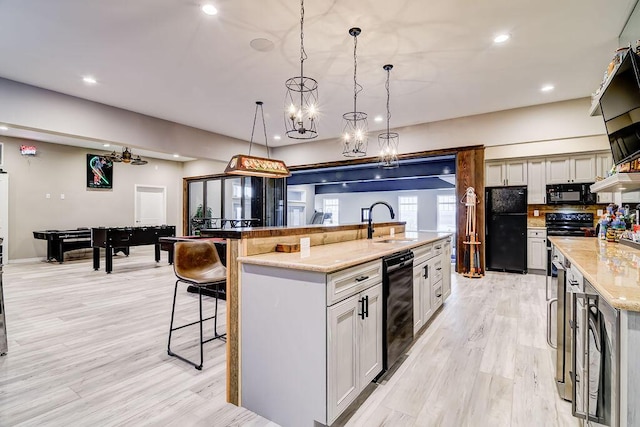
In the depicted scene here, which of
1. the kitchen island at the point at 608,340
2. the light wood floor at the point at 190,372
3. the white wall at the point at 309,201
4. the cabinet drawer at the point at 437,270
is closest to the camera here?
the kitchen island at the point at 608,340

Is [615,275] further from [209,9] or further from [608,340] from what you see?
[209,9]

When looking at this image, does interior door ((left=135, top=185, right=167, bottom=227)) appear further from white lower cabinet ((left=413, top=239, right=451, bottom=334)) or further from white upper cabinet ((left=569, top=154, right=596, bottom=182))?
white upper cabinet ((left=569, top=154, right=596, bottom=182))

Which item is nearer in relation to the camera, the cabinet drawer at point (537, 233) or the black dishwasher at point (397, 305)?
the black dishwasher at point (397, 305)

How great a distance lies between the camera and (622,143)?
7.25ft

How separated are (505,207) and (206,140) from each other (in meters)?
6.48

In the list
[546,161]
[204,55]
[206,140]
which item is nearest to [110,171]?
[206,140]

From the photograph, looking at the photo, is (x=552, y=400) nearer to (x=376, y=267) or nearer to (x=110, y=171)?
(x=376, y=267)

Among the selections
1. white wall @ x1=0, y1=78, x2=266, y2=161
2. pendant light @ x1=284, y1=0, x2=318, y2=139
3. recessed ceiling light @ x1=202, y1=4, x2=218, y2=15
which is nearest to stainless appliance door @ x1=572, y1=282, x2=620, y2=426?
pendant light @ x1=284, y1=0, x2=318, y2=139

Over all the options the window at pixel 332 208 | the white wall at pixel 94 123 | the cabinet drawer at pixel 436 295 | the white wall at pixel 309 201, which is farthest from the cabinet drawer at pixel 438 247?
the window at pixel 332 208

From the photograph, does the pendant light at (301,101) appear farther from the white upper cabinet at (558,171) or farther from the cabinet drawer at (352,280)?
the white upper cabinet at (558,171)

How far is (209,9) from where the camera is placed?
2.84 metres

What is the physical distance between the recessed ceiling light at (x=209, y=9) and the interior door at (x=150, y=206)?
26.5 feet

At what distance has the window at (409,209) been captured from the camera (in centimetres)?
1302

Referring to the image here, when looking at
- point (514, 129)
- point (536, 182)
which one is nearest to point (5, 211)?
point (514, 129)
